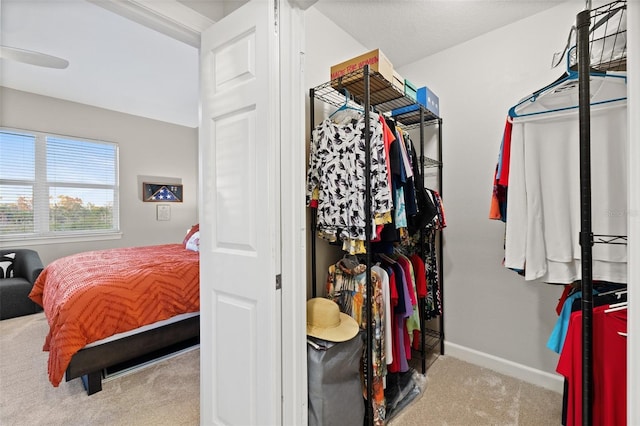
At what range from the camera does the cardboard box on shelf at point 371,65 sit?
1702mm

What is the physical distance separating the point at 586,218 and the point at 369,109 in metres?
1.06

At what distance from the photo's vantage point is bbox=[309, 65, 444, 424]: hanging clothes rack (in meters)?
1.57

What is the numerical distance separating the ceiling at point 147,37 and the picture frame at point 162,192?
150 cm

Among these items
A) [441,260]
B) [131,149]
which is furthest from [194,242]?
[441,260]

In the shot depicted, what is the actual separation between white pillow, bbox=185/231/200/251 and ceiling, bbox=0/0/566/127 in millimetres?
1848

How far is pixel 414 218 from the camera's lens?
200 cm

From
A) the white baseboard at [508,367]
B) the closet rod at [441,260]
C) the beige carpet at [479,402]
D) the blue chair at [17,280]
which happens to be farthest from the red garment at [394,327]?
the blue chair at [17,280]

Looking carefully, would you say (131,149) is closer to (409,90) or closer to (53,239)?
(53,239)

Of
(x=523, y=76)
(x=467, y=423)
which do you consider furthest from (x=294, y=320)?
(x=523, y=76)

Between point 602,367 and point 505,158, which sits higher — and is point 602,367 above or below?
below

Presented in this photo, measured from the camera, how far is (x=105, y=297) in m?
2.07

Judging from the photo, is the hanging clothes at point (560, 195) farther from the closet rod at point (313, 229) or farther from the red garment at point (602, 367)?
the closet rod at point (313, 229)

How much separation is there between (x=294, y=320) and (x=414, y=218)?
1101 mm
